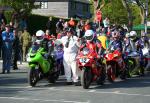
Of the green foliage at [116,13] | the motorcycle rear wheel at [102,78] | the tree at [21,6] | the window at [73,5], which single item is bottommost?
the motorcycle rear wheel at [102,78]

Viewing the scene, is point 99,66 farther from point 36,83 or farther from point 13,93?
point 13,93

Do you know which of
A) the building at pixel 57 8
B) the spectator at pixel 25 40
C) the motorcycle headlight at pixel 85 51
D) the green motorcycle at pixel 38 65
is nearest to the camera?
the green motorcycle at pixel 38 65

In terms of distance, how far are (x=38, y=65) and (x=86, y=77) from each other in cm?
159

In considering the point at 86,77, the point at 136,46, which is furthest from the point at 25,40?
the point at 86,77

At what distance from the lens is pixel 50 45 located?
17078 mm

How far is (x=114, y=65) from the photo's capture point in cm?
1805

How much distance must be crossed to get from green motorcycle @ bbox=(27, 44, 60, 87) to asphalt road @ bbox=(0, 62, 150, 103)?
32cm

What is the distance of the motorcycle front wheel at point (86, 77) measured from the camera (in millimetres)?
15576

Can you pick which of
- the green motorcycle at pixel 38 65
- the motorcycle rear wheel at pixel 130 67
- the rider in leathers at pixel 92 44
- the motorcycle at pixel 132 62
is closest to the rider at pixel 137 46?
the motorcycle at pixel 132 62

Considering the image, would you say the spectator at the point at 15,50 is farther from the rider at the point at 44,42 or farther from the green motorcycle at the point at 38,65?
the green motorcycle at the point at 38,65

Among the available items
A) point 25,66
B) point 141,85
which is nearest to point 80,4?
point 25,66

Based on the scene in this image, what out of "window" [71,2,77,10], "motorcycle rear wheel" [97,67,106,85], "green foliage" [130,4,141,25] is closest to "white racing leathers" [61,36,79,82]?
"motorcycle rear wheel" [97,67,106,85]

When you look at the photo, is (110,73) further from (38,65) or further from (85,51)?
(38,65)

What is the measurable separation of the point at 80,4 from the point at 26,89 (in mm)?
81525
